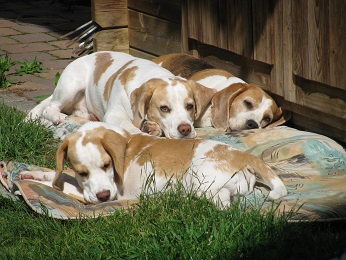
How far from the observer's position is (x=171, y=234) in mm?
4082

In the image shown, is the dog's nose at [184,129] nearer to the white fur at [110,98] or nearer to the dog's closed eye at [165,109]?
the white fur at [110,98]

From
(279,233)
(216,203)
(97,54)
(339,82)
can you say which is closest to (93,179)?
(216,203)

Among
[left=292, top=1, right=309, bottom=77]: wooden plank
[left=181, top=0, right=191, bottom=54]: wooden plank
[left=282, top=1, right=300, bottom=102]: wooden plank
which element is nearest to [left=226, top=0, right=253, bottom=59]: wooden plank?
[left=282, top=1, right=300, bottom=102]: wooden plank

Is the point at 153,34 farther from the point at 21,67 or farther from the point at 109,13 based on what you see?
the point at 21,67

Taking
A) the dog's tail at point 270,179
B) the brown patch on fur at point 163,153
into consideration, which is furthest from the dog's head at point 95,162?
the dog's tail at point 270,179

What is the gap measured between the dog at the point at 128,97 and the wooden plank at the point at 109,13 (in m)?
1.52

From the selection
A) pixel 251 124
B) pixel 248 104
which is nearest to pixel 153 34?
pixel 248 104

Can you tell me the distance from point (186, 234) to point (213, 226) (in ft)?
0.54

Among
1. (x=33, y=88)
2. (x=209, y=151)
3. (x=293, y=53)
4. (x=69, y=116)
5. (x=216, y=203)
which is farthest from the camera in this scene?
(x=33, y=88)

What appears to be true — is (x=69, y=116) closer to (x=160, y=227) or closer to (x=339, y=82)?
(x=339, y=82)

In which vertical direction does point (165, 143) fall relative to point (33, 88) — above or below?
above

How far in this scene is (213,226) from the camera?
407 cm

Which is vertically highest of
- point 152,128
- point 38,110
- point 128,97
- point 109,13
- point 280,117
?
point 109,13

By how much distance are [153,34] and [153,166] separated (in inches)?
164
